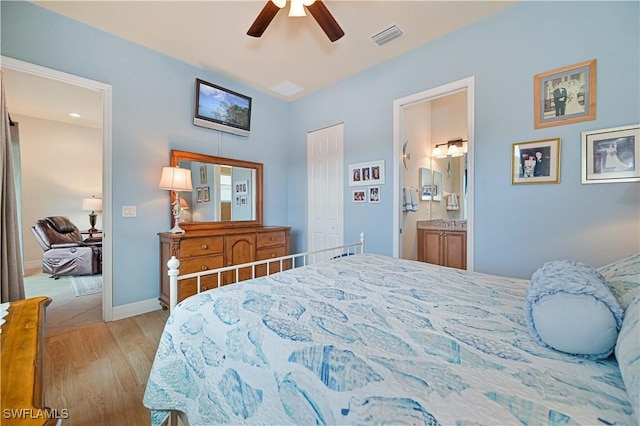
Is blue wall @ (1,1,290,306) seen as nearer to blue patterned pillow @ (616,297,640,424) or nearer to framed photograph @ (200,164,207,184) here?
framed photograph @ (200,164,207,184)

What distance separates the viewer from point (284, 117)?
4074 millimetres

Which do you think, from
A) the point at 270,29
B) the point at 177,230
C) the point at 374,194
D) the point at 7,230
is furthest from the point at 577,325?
the point at 7,230

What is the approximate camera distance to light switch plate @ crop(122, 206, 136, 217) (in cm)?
260

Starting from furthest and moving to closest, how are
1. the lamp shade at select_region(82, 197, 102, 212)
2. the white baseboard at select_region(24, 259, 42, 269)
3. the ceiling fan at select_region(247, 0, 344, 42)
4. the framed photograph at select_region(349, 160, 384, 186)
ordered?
1. the lamp shade at select_region(82, 197, 102, 212)
2. the white baseboard at select_region(24, 259, 42, 269)
3. the framed photograph at select_region(349, 160, 384, 186)
4. the ceiling fan at select_region(247, 0, 344, 42)

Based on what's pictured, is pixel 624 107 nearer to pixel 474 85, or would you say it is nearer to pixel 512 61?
pixel 512 61

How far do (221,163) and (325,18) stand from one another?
2.06 metres

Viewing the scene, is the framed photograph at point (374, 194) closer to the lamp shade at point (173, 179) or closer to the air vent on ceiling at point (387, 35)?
the air vent on ceiling at point (387, 35)

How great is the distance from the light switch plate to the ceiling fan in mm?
2094

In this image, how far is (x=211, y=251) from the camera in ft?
9.14

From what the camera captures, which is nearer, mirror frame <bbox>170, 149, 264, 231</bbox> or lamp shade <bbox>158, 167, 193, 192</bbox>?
lamp shade <bbox>158, 167, 193, 192</bbox>

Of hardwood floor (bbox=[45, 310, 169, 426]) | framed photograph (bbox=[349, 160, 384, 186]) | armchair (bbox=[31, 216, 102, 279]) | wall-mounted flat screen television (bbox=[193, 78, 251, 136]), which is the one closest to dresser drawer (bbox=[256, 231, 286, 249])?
framed photograph (bbox=[349, 160, 384, 186])

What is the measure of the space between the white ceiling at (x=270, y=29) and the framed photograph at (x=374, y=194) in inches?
58.7

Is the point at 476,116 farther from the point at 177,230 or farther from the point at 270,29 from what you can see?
the point at 177,230

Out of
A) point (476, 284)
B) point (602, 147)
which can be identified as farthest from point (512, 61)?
point (476, 284)
